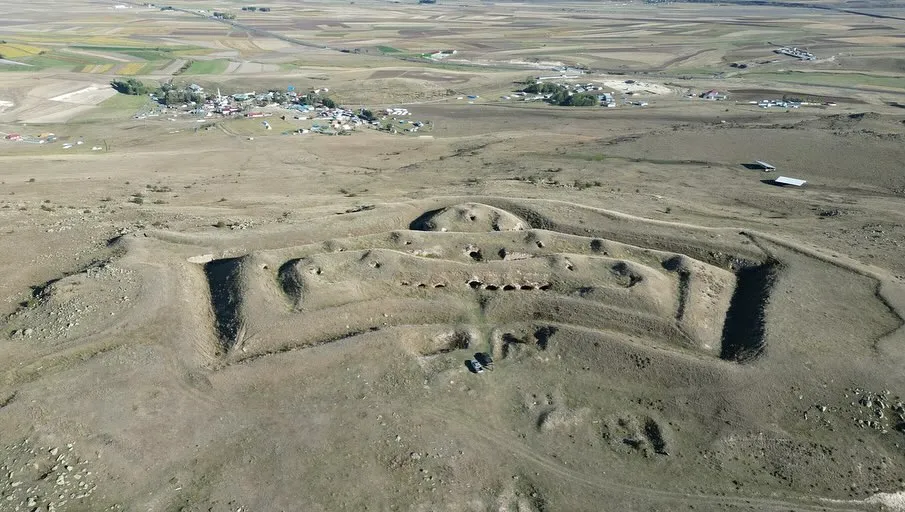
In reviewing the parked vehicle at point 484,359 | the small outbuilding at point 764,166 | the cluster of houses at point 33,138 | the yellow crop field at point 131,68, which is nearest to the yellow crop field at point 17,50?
the yellow crop field at point 131,68

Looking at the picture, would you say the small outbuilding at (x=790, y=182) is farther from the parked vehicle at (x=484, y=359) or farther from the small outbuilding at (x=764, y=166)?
the parked vehicle at (x=484, y=359)

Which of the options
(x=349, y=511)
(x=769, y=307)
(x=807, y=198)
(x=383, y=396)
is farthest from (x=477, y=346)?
(x=807, y=198)

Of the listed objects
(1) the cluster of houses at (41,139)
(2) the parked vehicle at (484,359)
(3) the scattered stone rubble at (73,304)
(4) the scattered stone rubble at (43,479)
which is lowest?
(1) the cluster of houses at (41,139)

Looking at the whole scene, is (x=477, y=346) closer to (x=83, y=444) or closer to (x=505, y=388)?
(x=505, y=388)

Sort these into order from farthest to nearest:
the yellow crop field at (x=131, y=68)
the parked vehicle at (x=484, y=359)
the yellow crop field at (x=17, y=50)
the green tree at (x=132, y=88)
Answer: the yellow crop field at (x=17, y=50) < the yellow crop field at (x=131, y=68) < the green tree at (x=132, y=88) < the parked vehicle at (x=484, y=359)

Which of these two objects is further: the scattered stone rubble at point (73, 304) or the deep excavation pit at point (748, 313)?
the deep excavation pit at point (748, 313)

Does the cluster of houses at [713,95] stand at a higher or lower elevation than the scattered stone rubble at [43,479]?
higher

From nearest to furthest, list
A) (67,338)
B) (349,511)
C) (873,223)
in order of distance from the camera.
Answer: (349,511) → (67,338) → (873,223)
